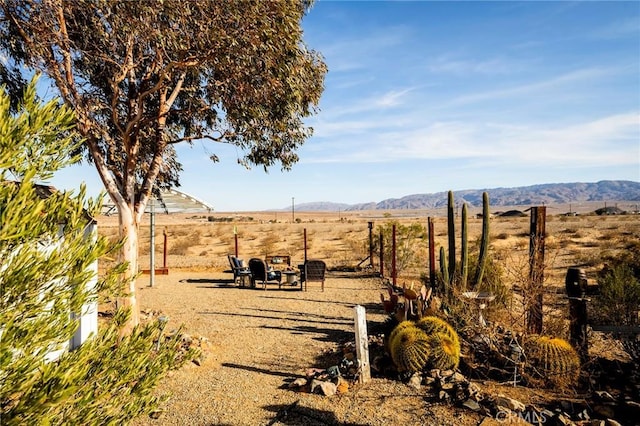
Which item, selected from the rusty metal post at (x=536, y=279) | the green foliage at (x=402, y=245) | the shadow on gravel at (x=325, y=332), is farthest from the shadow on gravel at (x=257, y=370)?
the green foliage at (x=402, y=245)

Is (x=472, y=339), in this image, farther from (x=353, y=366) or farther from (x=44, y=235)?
(x=44, y=235)

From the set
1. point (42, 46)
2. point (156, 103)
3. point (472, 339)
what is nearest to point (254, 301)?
point (156, 103)

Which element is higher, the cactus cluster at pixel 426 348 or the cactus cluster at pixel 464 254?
the cactus cluster at pixel 464 254

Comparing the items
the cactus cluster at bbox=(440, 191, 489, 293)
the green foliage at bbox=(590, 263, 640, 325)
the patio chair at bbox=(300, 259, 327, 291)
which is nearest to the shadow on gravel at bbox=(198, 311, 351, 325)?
the cactus cluster at bbox=(440, 191, 489, 293)

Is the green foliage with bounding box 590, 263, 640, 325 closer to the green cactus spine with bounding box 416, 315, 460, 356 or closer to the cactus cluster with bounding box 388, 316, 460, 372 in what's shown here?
the green cactus spine with bounding box 416, 315, 460, 356

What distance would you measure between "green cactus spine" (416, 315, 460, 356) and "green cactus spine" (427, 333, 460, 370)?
35 millimetres

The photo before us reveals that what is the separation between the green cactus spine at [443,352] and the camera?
6.77m

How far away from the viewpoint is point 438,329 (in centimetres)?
715

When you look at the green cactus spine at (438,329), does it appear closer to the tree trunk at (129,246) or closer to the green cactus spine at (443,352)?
the green cactus spine at (443,352)

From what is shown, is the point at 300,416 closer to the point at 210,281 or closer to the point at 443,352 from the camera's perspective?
the point at 443,352

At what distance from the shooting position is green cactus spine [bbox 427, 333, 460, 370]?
6.77m

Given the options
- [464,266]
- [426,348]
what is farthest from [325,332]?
[464,266]

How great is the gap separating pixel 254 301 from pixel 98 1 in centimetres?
914

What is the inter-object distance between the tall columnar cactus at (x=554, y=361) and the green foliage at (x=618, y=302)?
3982mm
